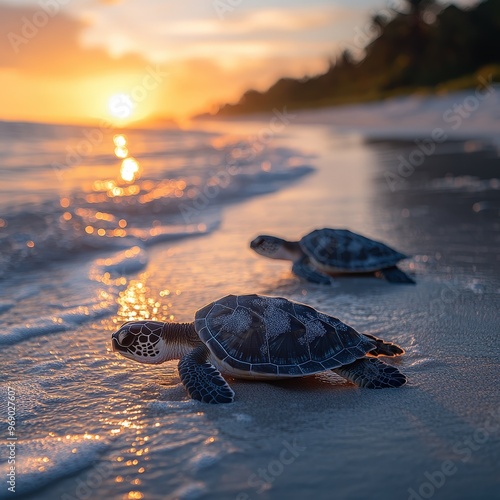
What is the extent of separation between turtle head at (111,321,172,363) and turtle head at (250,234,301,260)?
2533 mm

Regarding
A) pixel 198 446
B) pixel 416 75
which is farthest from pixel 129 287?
pixel 416 75

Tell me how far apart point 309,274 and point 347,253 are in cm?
43

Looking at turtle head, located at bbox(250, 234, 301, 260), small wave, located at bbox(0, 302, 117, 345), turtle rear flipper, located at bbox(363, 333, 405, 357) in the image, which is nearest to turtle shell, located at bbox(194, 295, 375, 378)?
turtle rear flipper, located at bbox(363, 333, 405, 357)

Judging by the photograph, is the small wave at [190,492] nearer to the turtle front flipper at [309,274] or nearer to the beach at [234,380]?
the beach at [234,380]

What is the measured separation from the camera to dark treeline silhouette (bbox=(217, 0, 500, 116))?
49969mm

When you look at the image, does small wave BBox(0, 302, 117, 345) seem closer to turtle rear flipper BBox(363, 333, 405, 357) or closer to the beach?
the beach

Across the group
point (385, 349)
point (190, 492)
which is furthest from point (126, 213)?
point (190, 492)

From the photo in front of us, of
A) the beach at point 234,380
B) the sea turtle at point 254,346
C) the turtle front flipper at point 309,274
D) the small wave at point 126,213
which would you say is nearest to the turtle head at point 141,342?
the sea turtle at point 254,346

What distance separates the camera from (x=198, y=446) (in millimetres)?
2650

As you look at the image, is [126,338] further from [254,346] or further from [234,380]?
[254,346]

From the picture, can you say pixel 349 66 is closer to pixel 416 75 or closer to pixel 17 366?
pixel 416 75

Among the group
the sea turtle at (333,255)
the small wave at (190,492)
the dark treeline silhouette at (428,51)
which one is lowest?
the small wave at (190,492)

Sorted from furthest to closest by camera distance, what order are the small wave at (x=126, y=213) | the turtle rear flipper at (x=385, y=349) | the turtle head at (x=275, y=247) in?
the small wave at (x=126, y=213) → the turtle head at (x=275, y=247) → the turtle rear flipper at (x=385, y=349)

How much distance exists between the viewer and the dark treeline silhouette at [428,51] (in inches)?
1967
